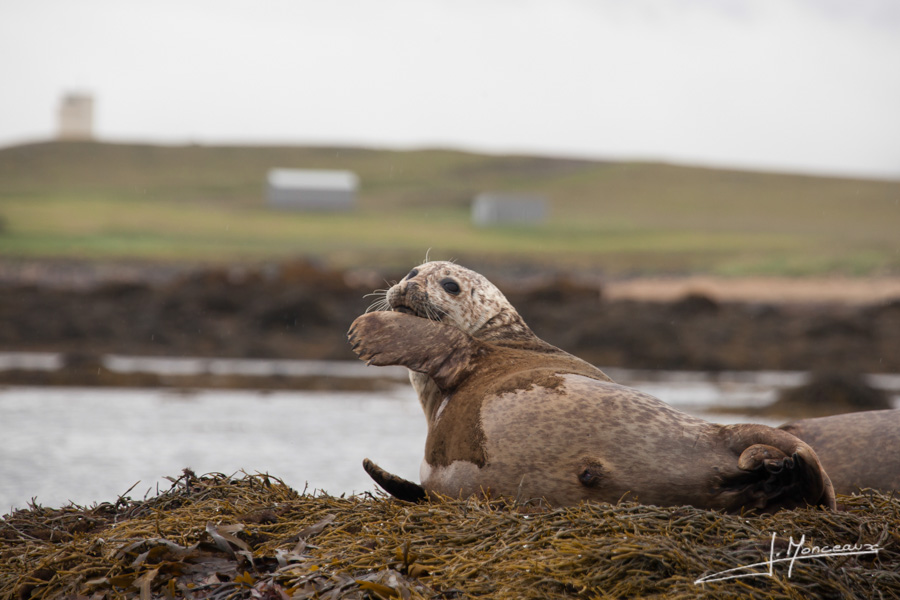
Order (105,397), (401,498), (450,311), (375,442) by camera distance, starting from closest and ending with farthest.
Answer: (401,498), (450,311), (375,442), (105,397)

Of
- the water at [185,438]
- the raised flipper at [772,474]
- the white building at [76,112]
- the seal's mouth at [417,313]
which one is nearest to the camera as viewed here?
the raised flipper at [772,474]

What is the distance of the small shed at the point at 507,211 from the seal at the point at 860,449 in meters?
64.9

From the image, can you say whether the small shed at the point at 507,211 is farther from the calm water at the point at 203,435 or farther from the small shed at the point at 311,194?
the calm water at the point at 203,435

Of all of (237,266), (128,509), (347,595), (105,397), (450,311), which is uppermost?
(450,311)

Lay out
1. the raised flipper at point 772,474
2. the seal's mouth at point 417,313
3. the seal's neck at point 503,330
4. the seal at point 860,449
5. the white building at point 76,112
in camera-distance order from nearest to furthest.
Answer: the raised flipper at point 772,474, the seal at point 860,449, the seal's mouth at point 417,313, the seal's neck at point 503,330, the white building at point 76,112

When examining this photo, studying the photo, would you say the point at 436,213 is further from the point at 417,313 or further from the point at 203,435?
the point at 417,313

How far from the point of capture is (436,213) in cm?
7631

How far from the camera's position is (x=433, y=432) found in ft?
15.9

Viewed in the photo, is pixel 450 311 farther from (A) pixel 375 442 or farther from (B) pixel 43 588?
(A) pixel 375 442

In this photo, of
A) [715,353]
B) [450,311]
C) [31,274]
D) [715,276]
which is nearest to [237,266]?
[31,274]

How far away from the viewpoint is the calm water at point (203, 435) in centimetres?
801

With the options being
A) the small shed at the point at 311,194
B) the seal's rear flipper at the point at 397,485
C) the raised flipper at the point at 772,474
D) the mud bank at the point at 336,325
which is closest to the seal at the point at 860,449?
the raised flipper at the point at 772,474

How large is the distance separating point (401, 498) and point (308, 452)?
4.94 meters

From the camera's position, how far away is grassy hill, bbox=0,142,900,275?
48812 millimetres
